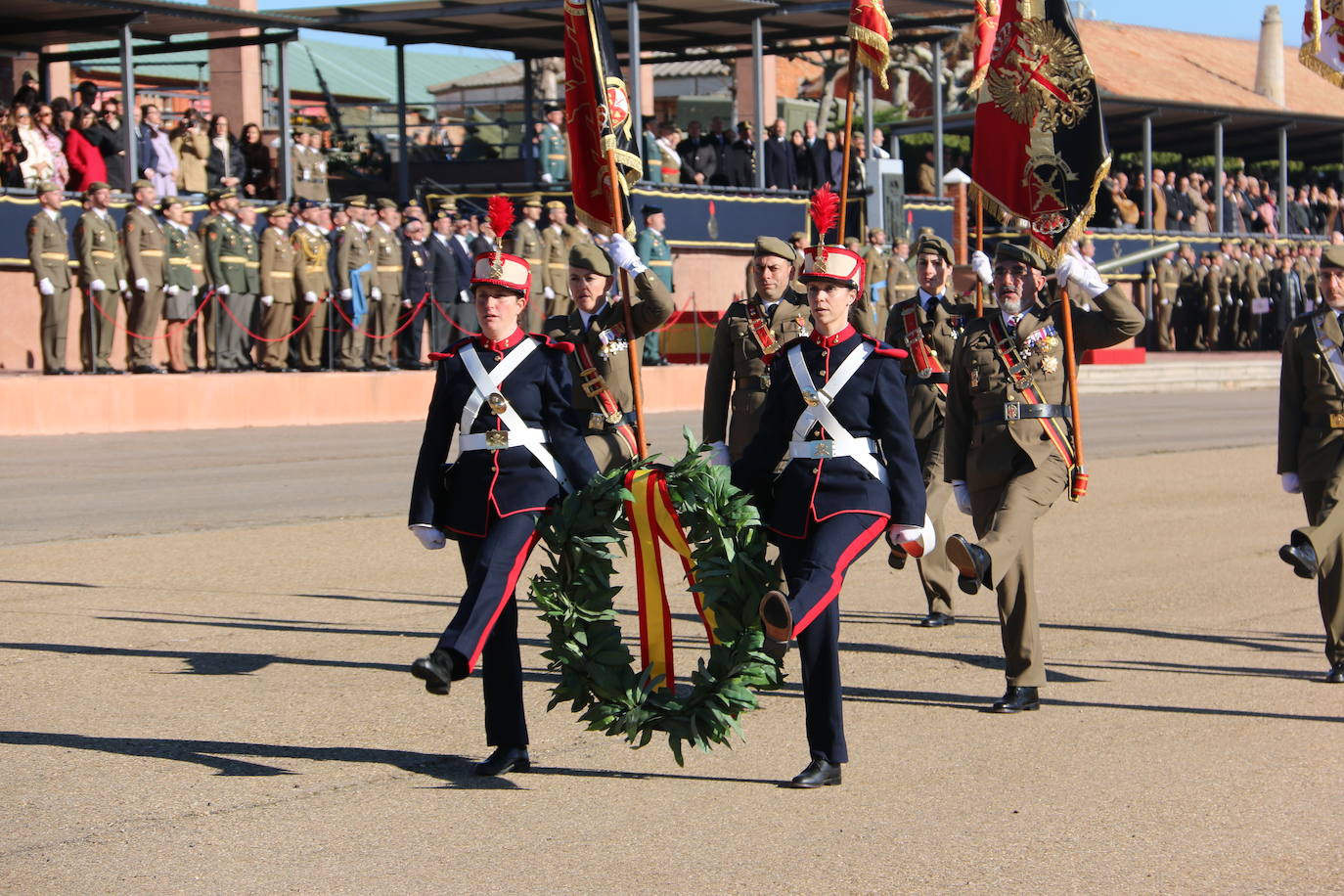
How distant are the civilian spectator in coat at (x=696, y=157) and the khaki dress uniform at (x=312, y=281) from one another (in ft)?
30.4

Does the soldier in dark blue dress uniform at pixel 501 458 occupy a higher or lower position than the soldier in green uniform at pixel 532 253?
lower

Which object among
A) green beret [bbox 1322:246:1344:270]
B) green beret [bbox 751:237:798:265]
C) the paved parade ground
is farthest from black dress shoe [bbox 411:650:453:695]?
green beret [bbox 1322:246:1344:270]

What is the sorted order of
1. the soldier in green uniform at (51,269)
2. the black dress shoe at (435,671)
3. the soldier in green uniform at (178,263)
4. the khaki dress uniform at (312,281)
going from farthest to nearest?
the khaki dress uniform at (312,281) → the soldier in green uniform at (178,263) → the soldier in green uniform at (51,269) → the black dress shoe at (435,671)

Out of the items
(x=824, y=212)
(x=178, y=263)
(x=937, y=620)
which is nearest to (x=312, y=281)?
(x=178, y=263)

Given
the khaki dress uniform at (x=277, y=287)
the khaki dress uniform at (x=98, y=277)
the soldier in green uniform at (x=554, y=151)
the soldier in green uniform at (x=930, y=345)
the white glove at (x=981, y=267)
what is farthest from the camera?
the soldier in green uniform at (x=554, y=151)

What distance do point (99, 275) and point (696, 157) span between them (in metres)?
12.8

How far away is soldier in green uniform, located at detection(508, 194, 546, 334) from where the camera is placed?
2373cm

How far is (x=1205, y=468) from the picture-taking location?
17.4m

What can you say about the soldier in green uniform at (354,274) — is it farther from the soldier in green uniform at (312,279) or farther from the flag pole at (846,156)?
the flag pole at (846,156)

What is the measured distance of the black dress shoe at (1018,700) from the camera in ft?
24.3

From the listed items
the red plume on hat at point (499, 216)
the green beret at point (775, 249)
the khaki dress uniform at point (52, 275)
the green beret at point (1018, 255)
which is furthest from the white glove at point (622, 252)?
the khaki dress uniform at point (52, 275)

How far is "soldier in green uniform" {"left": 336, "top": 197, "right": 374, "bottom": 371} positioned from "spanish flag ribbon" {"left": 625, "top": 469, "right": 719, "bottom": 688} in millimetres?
16398

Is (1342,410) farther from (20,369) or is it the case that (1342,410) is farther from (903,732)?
(20,369)

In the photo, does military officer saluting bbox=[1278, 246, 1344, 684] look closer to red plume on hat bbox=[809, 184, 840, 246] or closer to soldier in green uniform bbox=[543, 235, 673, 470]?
red plume on hat bbox=[809, 184, 840, 246]
